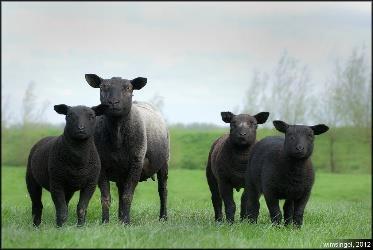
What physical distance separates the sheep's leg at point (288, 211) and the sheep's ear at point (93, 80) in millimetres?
4587

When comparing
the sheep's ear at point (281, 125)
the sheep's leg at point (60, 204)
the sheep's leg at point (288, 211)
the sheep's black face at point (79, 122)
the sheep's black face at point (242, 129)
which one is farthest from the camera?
the sheep's black face at point (242, 129)

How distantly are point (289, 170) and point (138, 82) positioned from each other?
354cm

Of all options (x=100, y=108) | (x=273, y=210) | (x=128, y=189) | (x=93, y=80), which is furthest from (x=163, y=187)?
(x=100, y=108)

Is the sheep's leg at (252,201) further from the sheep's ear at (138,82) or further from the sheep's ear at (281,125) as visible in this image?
the sheep's ear at (138,82)

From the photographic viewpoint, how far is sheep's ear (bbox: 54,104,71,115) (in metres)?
10.9

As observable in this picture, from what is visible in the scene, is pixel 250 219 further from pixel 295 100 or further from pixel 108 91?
pixel 295 100

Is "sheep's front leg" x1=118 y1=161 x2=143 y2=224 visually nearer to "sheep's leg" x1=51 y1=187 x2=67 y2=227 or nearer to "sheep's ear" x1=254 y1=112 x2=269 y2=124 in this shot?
"sheep's leg" x1=51 y1=187 x2=67 y2=227

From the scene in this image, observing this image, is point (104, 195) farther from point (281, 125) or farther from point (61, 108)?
point (281, 125)

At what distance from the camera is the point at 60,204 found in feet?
35.7

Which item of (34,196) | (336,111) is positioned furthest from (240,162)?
(336,111)

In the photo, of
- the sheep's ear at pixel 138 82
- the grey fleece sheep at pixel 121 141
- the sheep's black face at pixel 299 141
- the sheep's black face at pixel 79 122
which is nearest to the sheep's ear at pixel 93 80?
the grey fleece sheep at pixel 121 141

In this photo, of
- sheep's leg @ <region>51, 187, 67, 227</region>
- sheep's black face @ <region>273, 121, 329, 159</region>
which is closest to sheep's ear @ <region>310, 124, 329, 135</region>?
sheep's black face @ <region>273, 121, 329, 159</region>

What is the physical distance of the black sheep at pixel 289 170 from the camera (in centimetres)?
1120

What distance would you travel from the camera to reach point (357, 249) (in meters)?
9.20
